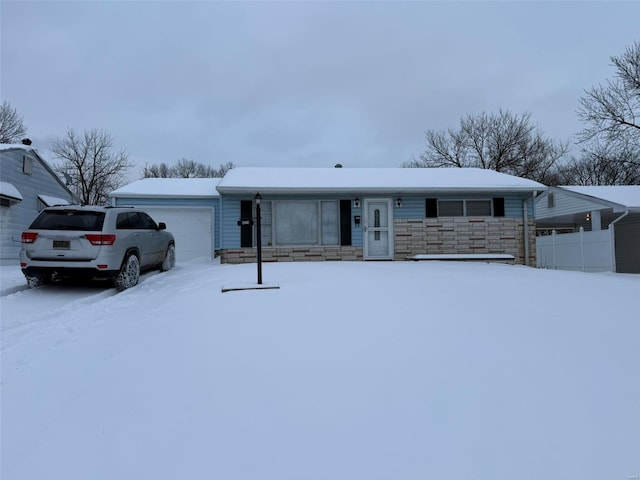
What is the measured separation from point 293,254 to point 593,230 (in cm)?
1280

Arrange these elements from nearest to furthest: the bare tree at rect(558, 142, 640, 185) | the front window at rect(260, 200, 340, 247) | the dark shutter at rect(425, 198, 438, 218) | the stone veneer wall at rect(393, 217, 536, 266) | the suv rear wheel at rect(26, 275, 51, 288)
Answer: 1. the suv rear wheel at rect(26, 275, 51, 288)
2. the front window at rect(260, 200, 340, 247)
3. the stone veneer wall at rect(393, 217, 536, 266)
4. the dark shutter at rect(425, 198, 438, 218)
5. the bare tree at rect(558, 142, 640, 185)

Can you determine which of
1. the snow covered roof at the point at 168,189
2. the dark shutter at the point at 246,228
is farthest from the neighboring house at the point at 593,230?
the snow covered roof at the point at 168,189

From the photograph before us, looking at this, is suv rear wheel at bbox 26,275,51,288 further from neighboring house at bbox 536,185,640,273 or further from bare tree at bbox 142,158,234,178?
bare tree at bbox 142,158,234,178

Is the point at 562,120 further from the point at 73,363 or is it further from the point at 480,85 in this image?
the point at 73,363

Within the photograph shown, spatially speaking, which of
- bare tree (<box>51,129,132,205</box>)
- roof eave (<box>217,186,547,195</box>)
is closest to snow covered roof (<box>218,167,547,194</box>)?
→ roof eave (<box>217,186,547,195</box>)

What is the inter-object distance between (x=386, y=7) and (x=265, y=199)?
285 inches

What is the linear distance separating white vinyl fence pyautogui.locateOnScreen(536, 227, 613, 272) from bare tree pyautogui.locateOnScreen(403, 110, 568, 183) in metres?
12.2

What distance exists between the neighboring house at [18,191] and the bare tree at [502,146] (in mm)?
26976

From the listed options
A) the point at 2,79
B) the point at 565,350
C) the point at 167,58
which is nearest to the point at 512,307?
the point at 565,350

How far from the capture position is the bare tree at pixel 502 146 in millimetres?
27969

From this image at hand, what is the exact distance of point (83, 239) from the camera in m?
6.64

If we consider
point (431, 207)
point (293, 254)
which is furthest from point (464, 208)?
point (293, 254)

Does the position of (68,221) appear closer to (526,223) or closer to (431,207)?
(431,207)

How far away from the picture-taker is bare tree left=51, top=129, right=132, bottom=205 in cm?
3017
